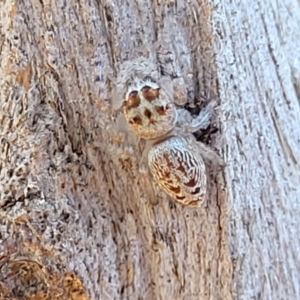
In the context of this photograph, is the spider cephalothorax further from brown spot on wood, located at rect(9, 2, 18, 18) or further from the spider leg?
brown spot on wood, located at rect(9, 2, 18, 18)

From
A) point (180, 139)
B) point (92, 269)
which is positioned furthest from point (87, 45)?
point (92, 269)

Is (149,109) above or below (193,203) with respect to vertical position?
above

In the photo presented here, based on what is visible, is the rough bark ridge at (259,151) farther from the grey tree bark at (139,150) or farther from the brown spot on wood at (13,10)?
the brown spot on wood at (13,10)

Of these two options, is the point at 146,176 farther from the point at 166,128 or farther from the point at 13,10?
the point at 13,10

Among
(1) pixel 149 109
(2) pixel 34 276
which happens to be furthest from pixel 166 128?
(2) pixel 34 276

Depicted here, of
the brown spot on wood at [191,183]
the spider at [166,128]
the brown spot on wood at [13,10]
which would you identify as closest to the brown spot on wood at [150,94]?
the spider at [166,128]

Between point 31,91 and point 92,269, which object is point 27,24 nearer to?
point 31,91
